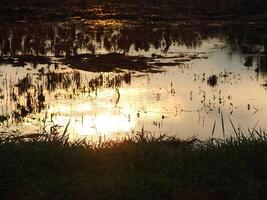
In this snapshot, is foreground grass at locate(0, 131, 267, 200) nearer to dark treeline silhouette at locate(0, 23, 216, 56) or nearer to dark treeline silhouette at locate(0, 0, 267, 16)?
dark treeline silhouette at locate(0, 23, 216, 56)

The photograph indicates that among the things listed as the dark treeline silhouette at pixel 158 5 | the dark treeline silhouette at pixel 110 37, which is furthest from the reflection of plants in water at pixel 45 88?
the dark treeline silhouette at pixel 158 5

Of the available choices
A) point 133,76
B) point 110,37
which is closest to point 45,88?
point 133,76

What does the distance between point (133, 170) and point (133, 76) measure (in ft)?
37.1

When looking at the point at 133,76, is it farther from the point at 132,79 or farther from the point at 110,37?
the point at 110,37

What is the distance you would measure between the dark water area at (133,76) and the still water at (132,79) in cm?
3

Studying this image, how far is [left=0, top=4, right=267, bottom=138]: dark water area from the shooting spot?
1230 centimetres

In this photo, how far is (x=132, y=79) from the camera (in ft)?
55.8

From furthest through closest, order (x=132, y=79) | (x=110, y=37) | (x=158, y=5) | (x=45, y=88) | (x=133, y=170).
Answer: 1. (x=158, y=5)
2. (x=110, y=37)
3. (x=132, y=79)
4. (x=45, y=88)
5. (x=133, y=170)

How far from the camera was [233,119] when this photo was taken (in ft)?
40.8

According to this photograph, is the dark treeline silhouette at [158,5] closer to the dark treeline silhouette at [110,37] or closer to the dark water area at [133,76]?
the dark water area at [133,76]

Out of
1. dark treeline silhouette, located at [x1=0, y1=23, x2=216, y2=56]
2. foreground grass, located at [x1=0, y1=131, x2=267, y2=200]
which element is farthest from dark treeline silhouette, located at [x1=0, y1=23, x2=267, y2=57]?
foreground grass, located at [x1=0, y1=131, x2=267, y2=200]

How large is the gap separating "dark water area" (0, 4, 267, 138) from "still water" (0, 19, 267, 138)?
25 mm

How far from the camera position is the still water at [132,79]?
1223cm

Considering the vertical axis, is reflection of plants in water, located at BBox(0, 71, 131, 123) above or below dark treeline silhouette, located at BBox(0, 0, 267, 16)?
below
